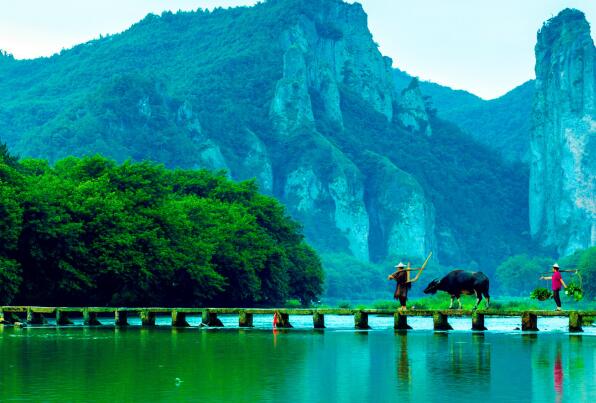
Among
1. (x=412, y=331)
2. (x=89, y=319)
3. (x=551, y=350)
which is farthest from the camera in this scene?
(x=89, y=319)

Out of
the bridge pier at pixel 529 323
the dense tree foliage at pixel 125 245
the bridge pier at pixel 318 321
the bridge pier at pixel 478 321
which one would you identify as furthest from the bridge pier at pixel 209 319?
the bridge pier at pixel 529 323

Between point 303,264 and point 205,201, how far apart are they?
1776cm

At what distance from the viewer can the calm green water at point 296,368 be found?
28895 mm

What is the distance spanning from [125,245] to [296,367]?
4951 cm

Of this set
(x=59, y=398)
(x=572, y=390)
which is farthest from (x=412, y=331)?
(x=59, y=398)

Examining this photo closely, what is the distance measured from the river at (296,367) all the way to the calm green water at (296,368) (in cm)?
4

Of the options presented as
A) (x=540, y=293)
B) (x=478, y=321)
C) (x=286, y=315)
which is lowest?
(x=478, y=321)

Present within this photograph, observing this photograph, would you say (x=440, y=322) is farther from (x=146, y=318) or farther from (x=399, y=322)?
(x=146, y=318)

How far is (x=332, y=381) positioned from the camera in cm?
3194

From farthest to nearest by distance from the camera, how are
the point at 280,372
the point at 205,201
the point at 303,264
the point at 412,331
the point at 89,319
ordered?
the point at 303,264
the point at 205,201
the point at 89,319
the point at 412,331
the point at 280,372

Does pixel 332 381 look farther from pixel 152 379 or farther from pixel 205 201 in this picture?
pixel 205 201

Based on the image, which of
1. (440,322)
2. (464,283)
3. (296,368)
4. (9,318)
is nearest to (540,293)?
(464,283)

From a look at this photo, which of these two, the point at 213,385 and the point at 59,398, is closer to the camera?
the point at 59,398

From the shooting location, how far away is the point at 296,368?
35562mm
